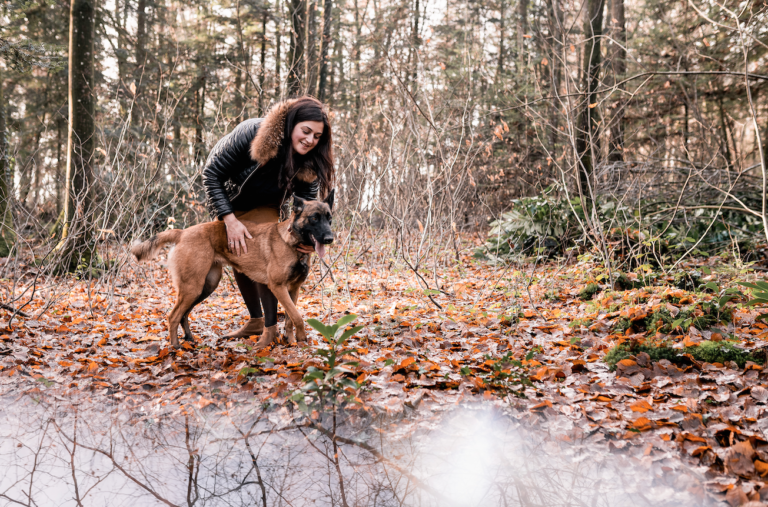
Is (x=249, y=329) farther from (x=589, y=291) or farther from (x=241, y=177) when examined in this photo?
(x=589, y=291)

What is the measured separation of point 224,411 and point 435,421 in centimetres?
139

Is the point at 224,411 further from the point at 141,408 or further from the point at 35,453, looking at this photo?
the point at 35,453

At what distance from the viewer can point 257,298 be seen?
479 centimetres

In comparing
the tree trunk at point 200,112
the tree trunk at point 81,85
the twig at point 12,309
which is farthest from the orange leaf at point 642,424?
the tree trunk at point 200,112

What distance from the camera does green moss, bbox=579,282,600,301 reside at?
5.62 metres

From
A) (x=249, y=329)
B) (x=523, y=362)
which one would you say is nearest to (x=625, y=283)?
(x=523, y=362)

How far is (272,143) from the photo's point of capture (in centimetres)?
389

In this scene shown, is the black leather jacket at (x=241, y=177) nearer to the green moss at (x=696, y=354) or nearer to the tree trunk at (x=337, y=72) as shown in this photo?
the green moss at (x=696, y=354)

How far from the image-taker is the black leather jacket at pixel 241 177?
159 inches

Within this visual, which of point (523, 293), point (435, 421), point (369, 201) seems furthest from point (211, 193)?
point (523, 293)

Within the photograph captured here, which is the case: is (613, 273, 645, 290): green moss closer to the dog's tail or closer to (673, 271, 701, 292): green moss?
(673, 271, 701, 292): green moss

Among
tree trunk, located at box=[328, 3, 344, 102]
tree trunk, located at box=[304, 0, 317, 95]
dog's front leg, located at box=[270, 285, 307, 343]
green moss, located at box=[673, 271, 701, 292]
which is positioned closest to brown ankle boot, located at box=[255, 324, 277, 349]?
dog's front leg, located at box=[270, 285, 307, 343]

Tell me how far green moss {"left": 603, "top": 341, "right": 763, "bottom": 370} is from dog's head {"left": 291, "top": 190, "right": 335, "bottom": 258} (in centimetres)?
249

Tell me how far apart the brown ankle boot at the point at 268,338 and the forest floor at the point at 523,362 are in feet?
0.37
